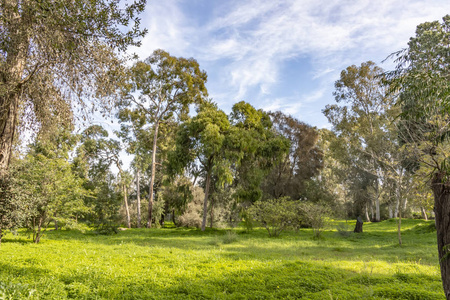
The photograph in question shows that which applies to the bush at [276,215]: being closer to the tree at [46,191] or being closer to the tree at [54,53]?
the tree at [46,191]

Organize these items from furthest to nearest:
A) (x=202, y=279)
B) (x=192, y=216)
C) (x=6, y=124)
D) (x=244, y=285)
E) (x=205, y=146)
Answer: (x=192, y=216)
(x=205, y=146)
(x=6, y=124)
(x=202, y=279)
(x=244, y=285)

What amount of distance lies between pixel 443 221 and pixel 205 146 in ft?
52.6

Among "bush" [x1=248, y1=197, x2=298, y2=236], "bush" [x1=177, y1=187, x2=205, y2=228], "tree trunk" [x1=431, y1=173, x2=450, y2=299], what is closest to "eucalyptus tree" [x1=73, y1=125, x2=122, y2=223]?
"bush" [x1=177, y1=187, x2=205, y2=228]

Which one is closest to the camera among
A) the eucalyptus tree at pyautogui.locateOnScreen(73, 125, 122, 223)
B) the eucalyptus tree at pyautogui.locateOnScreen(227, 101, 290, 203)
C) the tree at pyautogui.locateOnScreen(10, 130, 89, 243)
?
the tree at pyautogui.locateOnScreen(10, 130, 89, 243)

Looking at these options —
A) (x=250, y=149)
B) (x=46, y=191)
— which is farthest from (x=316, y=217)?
(x=46, y=191)

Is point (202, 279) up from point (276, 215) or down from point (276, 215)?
down

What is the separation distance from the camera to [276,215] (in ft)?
59.7

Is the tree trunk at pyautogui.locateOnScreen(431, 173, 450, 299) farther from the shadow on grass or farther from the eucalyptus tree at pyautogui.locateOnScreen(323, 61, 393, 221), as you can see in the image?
the eucalyptus tree at pyautogui.locateOnScreen(323, 61, 393, 221)

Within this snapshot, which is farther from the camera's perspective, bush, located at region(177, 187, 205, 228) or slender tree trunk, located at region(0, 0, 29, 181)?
bush, located at region(177, 187, 205, 228)

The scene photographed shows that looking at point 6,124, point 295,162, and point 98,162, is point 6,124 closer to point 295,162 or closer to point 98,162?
point 98,162

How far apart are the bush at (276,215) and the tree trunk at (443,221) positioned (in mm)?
12977

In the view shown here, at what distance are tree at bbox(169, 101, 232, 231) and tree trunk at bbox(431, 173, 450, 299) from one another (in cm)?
1496

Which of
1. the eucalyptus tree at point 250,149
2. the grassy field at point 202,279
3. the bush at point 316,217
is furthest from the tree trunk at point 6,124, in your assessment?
the bush at point 316,217

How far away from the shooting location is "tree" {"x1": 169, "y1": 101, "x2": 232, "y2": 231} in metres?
20.0
